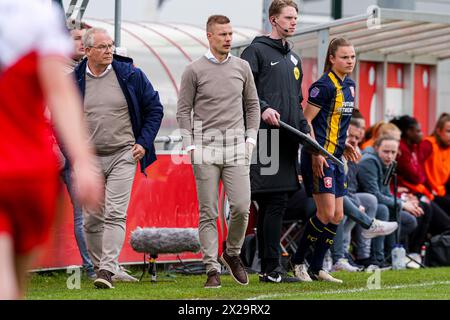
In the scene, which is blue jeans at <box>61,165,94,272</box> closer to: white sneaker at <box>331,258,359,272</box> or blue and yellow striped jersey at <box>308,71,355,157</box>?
blue and yellow striped jersey at <box>308,71,355,157</box>

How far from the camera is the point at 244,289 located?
29.8 feet

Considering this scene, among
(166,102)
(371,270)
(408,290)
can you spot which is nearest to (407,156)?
(371,270)

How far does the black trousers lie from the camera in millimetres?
9789

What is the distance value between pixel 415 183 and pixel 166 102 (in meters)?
3.47

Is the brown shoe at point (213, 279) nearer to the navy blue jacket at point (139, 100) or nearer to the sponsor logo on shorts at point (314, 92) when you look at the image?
the navy blue jacket at point (139, 100)

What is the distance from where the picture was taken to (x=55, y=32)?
4.06m

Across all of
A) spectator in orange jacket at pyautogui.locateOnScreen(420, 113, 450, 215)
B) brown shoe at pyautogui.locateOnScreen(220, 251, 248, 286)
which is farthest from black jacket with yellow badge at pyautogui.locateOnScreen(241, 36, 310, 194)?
spectator in orange jacket at pyautogui.locateOnScreen(420, 113, 450, 215)

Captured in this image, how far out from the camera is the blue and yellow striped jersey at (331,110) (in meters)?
9.98

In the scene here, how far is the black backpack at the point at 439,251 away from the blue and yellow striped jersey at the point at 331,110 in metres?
3.41

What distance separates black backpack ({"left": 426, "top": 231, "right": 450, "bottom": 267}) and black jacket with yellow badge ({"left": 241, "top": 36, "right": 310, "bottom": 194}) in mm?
3653

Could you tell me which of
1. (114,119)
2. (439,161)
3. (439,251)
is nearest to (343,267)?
(439,251)
